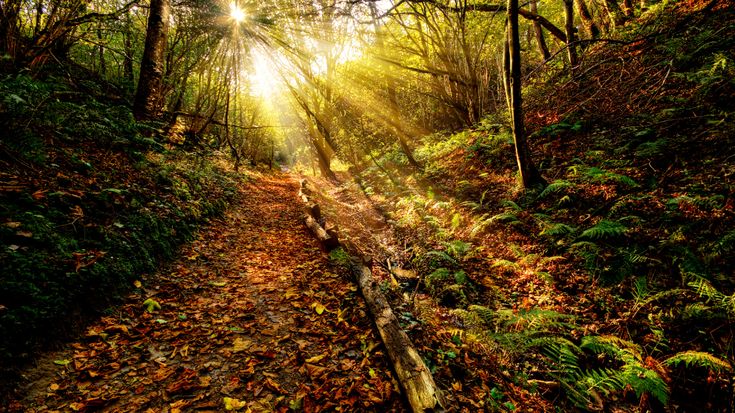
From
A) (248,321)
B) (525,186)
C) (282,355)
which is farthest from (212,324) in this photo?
(525,186)

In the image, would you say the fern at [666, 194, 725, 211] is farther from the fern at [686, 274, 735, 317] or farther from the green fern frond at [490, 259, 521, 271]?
the green fern frond at [490, 259, 521, 271]

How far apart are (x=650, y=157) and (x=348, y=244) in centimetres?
570

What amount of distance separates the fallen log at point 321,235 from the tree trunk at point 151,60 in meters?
5.27

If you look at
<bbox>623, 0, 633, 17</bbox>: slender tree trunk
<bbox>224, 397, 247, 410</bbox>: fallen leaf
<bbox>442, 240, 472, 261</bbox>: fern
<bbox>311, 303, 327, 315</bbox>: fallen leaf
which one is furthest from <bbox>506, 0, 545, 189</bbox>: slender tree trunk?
<bbox>623, 0, 633, 17</bbox>: slender tree trunk

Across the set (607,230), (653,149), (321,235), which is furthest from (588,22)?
(321,235)

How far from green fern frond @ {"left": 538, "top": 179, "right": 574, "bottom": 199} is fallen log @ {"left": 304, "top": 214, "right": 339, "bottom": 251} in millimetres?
4263

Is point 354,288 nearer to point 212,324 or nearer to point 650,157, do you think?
point 212,324

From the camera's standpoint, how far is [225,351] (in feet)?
10.2

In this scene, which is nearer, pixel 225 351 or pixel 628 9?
pixel 225 351

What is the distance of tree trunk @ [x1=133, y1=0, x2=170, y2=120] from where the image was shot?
Result: 758 cm

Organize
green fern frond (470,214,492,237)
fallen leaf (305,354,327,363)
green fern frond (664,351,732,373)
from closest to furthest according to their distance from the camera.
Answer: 1. green fern frond (664,351,732,373)
2. fallen leaf (305,354,327,363)
3. green fern frond (470,214,492,237)

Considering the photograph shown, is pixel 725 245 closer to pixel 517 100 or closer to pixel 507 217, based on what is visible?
pixel 507 217

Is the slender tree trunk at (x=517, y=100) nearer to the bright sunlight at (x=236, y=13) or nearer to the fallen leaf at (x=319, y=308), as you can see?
the fallen leaf at (x=319, y=308)

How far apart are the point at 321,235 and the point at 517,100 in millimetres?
4935
